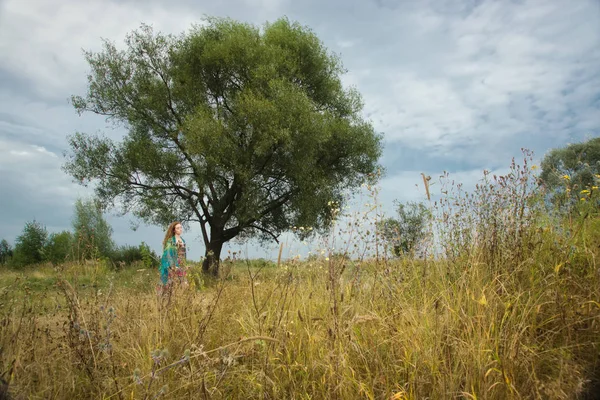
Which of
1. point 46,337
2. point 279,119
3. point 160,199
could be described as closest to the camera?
point 46,337

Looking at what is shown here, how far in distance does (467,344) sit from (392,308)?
148 cm

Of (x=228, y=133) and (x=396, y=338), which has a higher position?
(x=228, y=133)

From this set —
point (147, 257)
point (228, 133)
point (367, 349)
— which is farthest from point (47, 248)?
point (367, 349)

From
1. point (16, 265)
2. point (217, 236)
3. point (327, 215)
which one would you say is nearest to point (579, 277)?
point (327, 215)

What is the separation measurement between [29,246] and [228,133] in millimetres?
19828

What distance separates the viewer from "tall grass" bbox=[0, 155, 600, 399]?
333 centimetres

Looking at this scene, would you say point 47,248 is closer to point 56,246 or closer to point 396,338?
point 56,246

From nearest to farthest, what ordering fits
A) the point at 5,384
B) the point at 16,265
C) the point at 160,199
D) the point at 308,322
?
the point at 5,384
the point at 308,322
the point at 160,199
the point at 16,265

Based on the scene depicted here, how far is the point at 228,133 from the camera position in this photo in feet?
60.3

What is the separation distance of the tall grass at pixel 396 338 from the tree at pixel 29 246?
28.1 metres

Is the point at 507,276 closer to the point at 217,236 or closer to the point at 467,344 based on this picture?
the point at 467,344

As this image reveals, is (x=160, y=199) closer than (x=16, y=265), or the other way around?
(x=160, y=199)

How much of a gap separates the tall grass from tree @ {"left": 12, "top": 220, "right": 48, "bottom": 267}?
28.1 meters

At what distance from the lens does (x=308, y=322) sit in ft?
15.6
